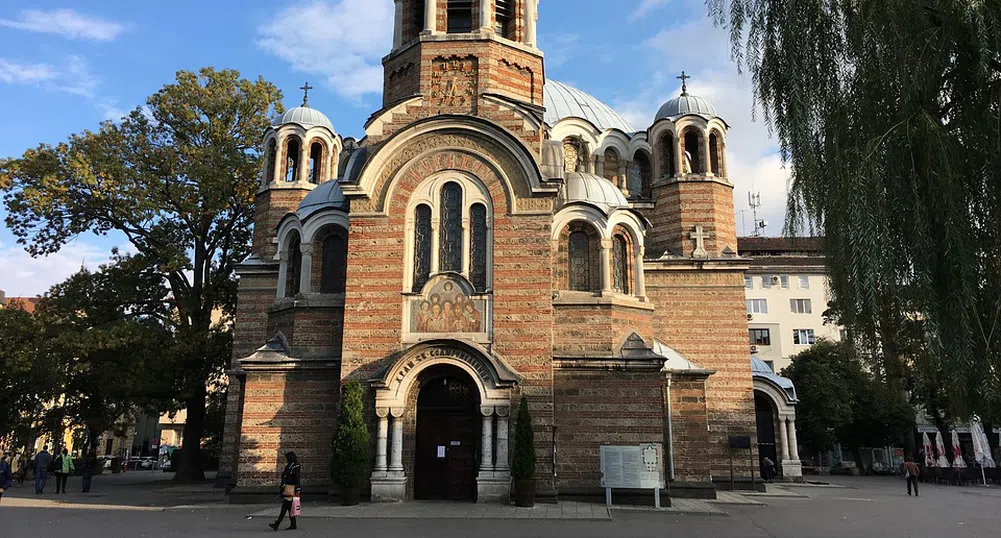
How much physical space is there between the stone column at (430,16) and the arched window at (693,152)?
9.58 m

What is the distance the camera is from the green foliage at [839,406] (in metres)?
38.8

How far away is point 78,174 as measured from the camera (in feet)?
79.7

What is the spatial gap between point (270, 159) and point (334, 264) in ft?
27.2

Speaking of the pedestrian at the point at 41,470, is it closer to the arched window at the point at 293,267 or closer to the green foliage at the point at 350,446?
the arched window at the point at 293,267

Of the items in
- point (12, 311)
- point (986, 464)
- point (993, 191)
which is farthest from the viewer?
point (986, 464)

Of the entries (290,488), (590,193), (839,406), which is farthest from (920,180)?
(839,406)

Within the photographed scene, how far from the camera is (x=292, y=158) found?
85.8 ft

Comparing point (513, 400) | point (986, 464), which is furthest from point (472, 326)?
point (986, 464)

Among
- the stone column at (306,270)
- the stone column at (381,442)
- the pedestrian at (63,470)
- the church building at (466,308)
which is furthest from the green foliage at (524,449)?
the pedestrian at (63,470)

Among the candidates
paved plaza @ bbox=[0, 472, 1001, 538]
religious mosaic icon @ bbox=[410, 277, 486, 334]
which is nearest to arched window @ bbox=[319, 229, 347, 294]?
religious mosaic icon @ bbox=[410, 277, 486, 334]

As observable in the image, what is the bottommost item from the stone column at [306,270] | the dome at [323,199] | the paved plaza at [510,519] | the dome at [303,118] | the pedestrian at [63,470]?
the paved plaza at [510,519]

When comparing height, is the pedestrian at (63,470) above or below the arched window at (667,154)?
below

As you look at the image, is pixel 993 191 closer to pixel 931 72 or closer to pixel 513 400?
pixel 931 72

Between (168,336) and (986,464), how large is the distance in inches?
1247
